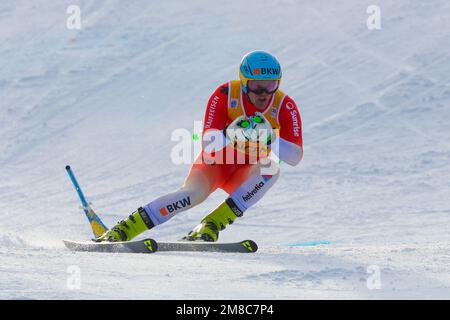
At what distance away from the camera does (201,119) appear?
14.6 metres

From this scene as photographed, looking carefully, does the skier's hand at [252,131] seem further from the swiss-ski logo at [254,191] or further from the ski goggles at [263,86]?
the swiss-ski logo at [254,191]

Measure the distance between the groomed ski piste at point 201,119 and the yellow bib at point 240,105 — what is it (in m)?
1.07

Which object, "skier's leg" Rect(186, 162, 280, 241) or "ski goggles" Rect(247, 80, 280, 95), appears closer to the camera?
"skier's leg" Rect(186, 162, 280, 241)

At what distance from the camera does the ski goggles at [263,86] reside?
6977 mm

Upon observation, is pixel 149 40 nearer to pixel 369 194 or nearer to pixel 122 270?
pixel 369 194

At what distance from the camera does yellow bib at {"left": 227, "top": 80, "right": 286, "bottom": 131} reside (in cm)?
707

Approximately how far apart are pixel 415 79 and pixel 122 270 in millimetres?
10672

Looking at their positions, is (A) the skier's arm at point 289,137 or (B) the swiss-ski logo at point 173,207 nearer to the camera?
(B) the swiss-ski logo at point 173,207
